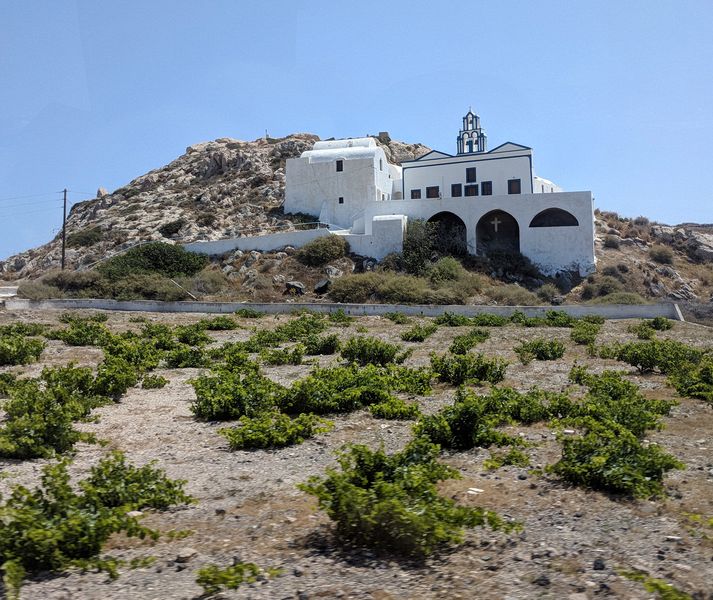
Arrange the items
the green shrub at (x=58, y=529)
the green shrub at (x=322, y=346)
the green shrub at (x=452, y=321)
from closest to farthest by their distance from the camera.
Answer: the green shrub at (x=58, y=529) < the green shrub at (x=322, y=346) < the green shrub at (x=452, y=321)

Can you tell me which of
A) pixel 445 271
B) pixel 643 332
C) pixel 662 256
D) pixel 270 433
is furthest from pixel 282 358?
pixel 662 256

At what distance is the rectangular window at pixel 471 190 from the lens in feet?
150

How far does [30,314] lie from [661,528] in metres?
29.7

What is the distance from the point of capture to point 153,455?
8.48 m

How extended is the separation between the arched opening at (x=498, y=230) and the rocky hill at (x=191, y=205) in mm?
13159

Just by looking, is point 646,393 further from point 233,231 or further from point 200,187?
point 200,187

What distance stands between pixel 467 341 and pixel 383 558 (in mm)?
13758

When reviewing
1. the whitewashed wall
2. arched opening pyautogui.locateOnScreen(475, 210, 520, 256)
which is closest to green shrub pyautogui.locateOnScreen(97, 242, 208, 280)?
the whitewashed wall

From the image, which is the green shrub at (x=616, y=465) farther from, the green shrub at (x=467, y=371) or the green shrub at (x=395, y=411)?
the green shrub at (x=467, y=371)

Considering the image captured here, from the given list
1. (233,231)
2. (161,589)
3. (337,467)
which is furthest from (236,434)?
(233,231)

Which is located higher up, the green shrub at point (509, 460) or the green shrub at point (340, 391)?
the green shrub at point (340, 391)

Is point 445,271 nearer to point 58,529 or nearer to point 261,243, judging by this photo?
point 261,243

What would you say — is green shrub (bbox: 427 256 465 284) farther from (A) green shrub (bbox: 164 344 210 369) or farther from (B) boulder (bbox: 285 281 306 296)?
(A) green shrub (bbox: 164 344 210 369)

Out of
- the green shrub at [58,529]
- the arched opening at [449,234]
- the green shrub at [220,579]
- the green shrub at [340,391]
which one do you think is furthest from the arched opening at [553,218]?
the green shrub at [220,579]
